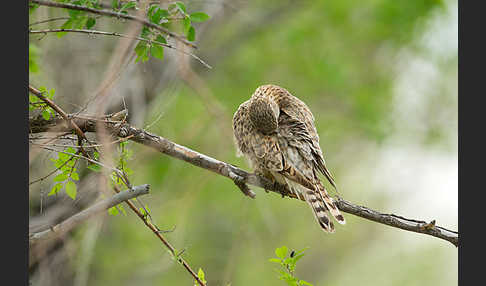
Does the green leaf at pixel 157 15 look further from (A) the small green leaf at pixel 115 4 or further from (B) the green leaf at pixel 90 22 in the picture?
(B) the green leaf at pixel 90 22

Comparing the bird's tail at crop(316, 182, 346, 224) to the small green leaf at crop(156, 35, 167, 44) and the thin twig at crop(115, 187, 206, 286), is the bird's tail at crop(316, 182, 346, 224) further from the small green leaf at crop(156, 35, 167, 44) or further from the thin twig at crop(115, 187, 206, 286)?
the small green leaf at crop(156, 35, 167, 44)

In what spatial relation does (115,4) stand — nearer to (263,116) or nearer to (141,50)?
(141,50)

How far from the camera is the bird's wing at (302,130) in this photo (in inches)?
169

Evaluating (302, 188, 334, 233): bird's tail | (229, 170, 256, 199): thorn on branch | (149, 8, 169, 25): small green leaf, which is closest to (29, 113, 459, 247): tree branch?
(229, 170, 256, 199): thorn on branch

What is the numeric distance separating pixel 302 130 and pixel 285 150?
0.78 ft

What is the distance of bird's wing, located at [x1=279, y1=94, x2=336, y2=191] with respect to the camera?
429 cm

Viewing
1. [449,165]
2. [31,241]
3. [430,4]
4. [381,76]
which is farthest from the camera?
[449,165]

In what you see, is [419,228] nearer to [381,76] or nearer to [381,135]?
[381,135]

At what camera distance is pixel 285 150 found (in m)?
4.30

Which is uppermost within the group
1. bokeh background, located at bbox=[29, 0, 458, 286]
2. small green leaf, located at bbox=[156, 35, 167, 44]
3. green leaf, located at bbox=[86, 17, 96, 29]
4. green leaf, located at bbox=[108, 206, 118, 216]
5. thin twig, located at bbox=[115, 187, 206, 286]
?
bokeh background, located at bbox=[29, 0, 458, 286]

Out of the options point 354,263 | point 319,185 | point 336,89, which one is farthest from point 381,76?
point 354,263

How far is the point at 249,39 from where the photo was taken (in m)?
11.0

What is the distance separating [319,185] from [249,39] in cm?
727

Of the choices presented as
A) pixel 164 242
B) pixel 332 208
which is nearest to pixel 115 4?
pixel 164 242
